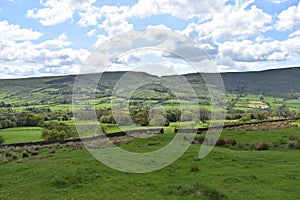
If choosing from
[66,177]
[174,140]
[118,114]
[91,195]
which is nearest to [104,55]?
[66,177]

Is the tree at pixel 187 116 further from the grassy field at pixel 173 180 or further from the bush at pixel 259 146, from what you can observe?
the grassy field at pixel 173 180

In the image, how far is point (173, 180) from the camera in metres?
21.1

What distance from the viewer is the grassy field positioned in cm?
1712

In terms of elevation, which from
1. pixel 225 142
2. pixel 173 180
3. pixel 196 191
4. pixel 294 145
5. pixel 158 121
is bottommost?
pixel 294 145

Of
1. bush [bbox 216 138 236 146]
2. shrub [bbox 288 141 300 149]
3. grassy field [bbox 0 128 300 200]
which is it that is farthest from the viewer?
bush [bbox 216 138 236 146]

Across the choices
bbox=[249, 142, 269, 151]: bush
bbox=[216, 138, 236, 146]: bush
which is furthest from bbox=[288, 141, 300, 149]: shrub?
bbox=[216, 138, 236, 146]: bush

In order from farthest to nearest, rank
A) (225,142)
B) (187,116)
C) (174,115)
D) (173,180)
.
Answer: (174,115)
(187,116)
(225,142)
(173,180)

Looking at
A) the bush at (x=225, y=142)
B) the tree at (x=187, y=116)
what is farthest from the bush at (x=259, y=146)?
the tree at (x=187, y=116)

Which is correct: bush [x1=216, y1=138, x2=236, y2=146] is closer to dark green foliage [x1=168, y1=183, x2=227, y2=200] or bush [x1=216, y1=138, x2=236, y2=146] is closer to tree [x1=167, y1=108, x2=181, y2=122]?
dark green foliage [x1=168, y1=183, x2=227, y2=200]

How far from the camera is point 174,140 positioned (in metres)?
37.2

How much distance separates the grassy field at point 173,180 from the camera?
56.2 ft

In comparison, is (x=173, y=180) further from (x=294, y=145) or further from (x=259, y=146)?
(x=294, y=145)

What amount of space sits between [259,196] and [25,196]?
40.3 ft

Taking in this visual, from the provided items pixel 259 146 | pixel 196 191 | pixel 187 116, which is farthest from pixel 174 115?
pixel 196 191
